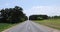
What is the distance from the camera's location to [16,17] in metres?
99.4

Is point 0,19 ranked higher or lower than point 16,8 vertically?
lower

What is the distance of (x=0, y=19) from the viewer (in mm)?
100250

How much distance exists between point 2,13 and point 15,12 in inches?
627

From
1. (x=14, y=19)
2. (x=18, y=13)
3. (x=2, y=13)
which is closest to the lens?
(x=14, y=19)

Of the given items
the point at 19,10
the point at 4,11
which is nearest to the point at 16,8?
the point at 19,10

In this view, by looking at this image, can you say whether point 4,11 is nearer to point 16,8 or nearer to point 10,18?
point 16,8

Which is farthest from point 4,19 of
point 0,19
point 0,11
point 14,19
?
point 0,11

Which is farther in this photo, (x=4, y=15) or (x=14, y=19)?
(x=4, y=15)

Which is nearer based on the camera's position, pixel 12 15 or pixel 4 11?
pixel 12 15

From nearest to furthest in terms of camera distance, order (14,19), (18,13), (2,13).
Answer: (14,19) → (18,13) → (2,13)

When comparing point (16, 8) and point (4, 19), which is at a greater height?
point (16, 8)

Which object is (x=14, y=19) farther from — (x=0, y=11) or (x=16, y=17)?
(x=0, y=11)

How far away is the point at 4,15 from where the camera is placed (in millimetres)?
108250

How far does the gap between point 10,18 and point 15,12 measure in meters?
7.03
